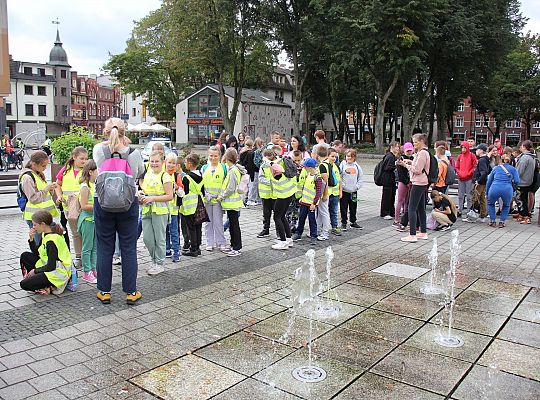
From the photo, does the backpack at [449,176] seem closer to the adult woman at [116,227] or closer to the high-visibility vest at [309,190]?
the high-visibility vest at [309,190]

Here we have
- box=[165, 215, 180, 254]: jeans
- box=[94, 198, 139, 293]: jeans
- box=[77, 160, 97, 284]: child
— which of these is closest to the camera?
box=[94, 198, 139, 293]: jeans

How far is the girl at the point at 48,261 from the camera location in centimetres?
608

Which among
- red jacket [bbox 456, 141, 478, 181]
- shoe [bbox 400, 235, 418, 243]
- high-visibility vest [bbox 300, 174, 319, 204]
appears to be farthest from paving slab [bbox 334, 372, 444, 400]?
red jacket [bbox 456, 141, 478, 181]

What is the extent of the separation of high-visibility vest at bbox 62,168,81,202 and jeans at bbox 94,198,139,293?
5.27ft

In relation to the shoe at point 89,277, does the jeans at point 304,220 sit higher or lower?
higher

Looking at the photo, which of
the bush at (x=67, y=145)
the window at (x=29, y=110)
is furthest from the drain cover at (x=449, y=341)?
the window at (x=29, y=110)

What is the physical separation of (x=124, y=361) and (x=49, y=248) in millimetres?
2229

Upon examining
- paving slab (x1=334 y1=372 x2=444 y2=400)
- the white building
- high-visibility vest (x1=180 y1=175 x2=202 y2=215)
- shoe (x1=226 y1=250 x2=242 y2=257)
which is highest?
the white building

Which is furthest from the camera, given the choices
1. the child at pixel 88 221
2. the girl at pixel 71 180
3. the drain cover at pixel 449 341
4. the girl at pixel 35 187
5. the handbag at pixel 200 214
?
the handbag at pixel 200 214

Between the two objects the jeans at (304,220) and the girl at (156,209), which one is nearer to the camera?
the girl at (156,209)

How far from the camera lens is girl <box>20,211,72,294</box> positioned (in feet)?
20.0

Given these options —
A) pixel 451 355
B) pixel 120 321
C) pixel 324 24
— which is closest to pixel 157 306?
pixel 120 321

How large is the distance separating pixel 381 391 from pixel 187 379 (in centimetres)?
156

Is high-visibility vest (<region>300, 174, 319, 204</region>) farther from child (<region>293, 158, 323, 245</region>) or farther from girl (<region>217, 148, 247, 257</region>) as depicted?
girl (<region>217, 148, 247, 257</region>)
